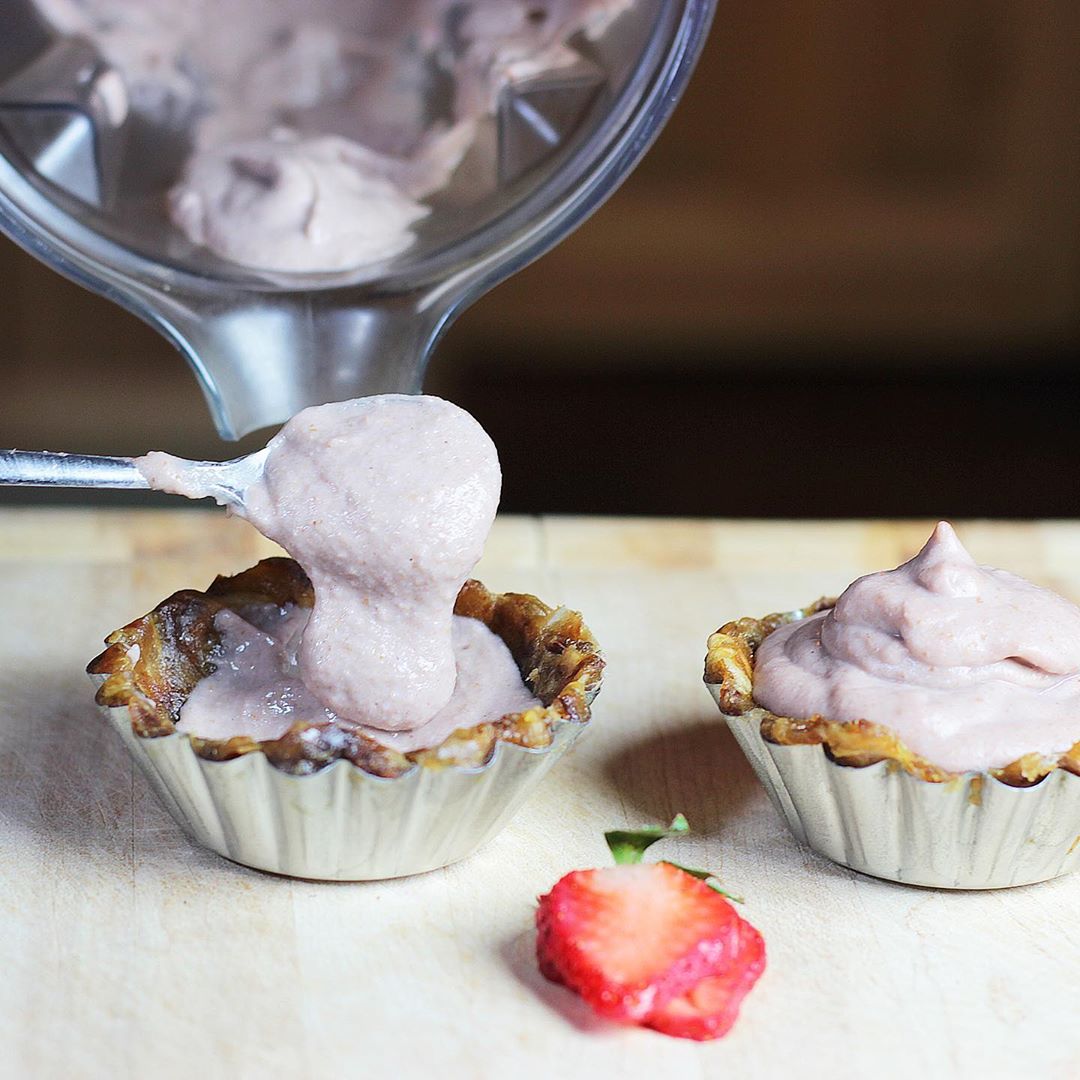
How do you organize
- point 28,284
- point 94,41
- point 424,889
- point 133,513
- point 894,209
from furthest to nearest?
point 894,209, point 28,284, point 133,513, point 94,41, point 424,889

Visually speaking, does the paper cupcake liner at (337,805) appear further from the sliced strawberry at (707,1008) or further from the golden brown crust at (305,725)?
the sliced strawberry at (707,1008)

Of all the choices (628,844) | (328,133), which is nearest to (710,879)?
(628,844)

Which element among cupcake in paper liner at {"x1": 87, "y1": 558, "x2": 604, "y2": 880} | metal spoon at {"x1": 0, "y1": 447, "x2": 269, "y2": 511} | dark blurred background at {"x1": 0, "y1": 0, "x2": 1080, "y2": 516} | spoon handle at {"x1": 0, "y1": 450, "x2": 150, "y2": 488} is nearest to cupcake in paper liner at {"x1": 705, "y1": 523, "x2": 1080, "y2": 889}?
cupcake in paper liner at {"x1": 87, "y1": 558, "x2": 604, "y2": 880}

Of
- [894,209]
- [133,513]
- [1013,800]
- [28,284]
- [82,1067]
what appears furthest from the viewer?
[894,209]

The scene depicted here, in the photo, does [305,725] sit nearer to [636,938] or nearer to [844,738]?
[636,938]

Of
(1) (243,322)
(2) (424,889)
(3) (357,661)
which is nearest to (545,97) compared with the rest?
(1) (243,322)

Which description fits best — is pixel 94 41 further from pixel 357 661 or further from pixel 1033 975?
pixel 1033 975

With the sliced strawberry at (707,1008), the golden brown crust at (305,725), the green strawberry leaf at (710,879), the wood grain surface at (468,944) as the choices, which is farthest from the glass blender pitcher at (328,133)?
the sliced strawberry at (707,1008)
